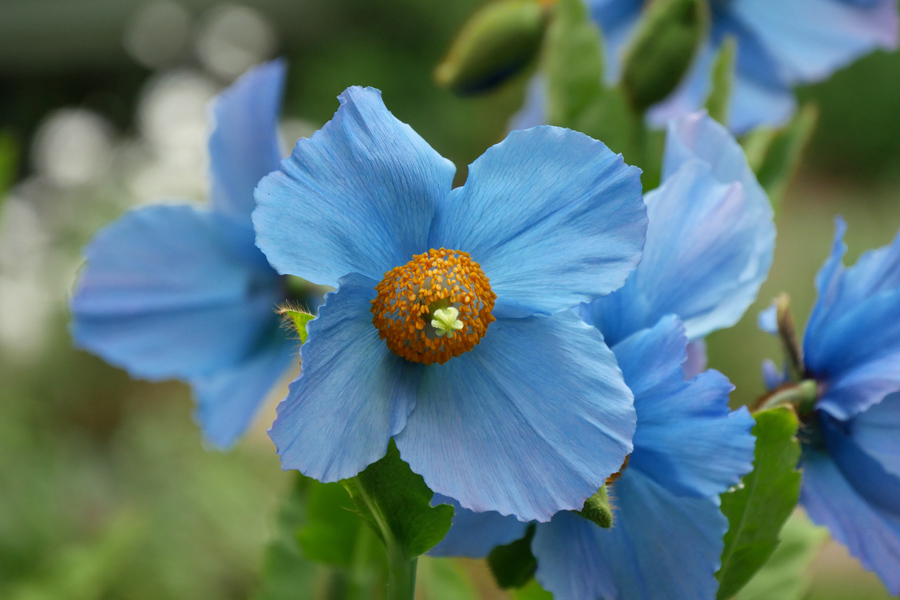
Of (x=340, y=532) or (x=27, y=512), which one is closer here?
(x=340, y=532)

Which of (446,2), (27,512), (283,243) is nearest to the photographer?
(283,243)

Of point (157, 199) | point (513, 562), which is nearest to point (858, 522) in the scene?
point (513, 562)

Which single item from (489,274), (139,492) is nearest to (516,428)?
(489,274)

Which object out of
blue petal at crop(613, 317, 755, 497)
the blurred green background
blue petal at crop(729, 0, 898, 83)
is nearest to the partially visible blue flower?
blue petal at crop(729, 0, 898, 83)

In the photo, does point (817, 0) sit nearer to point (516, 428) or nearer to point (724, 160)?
point (724, 160)

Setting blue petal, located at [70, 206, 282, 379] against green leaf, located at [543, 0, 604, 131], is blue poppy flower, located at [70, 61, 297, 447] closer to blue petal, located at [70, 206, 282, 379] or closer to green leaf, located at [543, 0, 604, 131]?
blue petal, located at [70, 206, 282, 379]

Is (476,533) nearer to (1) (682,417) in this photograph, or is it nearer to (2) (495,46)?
(1) (682,417)

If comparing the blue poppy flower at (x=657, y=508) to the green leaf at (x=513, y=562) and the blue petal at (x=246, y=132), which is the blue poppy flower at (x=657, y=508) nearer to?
the green leaf at (x=513, y=562)

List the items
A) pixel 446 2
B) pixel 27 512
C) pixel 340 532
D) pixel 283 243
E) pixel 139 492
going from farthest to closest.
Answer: pixel 446 2 → pixel 139 492 → pixel 27 512 → pixel 340 532 → pixel 283 243
